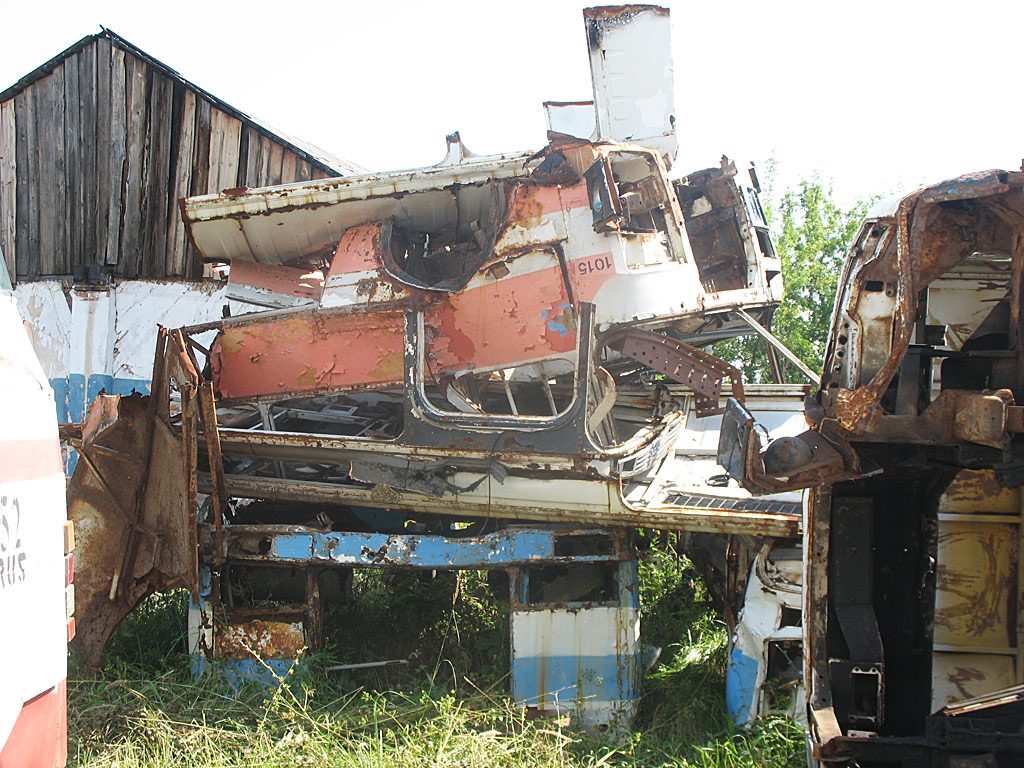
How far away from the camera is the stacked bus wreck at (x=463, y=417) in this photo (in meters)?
5.29

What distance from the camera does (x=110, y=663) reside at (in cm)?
558

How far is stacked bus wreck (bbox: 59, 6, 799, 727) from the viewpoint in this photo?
5.29 m

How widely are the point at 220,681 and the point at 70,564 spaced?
2651 millimetres

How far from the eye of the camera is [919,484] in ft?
11.5

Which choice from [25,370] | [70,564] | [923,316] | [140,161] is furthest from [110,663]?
[140,161]

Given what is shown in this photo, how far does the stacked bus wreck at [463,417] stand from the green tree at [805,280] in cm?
695

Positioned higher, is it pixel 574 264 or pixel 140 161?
pixel 140 161

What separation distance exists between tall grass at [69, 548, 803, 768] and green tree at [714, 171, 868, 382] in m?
7.06

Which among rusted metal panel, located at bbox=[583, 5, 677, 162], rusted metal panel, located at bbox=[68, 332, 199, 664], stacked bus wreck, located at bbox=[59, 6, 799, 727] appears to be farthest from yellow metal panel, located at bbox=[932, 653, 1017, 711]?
rusted metal panel, located at bbox=[68, 332, 199, 664]

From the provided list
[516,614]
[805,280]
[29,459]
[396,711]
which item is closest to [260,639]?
[396,711]

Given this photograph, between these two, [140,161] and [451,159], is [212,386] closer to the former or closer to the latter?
[451,159]

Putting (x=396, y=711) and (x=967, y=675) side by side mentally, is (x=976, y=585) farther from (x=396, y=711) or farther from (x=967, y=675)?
(x=396, y=711)

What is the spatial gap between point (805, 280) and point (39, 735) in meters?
12.8

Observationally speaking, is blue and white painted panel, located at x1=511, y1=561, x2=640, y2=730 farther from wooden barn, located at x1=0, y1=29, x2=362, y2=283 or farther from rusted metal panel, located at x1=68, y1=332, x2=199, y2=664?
wooden barn, located at x1=0, y1=29, x2=362, y2=283
